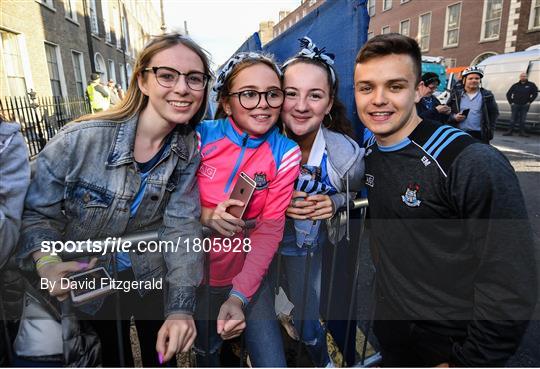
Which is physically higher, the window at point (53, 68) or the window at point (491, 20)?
the window at point (491, 20)

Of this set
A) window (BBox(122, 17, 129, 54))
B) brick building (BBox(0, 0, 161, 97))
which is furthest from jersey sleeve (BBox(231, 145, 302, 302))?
window (BBox(122, 17, 129, 54))

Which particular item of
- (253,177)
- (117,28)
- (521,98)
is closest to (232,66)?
(253,177)

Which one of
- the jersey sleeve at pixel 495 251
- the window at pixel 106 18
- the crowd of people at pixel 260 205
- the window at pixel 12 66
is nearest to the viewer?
the jersey sleeve at pixel 495 251

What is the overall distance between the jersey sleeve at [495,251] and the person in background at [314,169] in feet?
2.29

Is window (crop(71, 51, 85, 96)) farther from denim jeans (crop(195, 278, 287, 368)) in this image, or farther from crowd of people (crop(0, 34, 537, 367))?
denim jeans (crop(195, 278, 287, 368))

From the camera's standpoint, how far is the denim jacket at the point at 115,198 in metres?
1.49

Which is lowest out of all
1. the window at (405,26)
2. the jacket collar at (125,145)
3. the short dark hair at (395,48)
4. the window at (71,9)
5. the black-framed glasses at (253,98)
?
the jacket collar at (125,145)

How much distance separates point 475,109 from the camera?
6.39 meters

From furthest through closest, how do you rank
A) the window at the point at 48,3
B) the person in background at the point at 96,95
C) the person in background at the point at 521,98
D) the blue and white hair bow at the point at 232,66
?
the window at the point at 48,3, the person in background at the point at 521,98, the person in background at the point at 96,95, the blue and white hair bow at the point at 232,66

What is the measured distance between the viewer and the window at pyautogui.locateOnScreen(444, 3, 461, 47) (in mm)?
24078

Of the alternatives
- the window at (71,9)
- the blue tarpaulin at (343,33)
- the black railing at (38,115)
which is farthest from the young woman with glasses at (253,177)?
the window at (71,9)

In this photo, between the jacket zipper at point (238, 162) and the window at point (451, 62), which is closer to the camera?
the jacket zipper at point (238, 162)

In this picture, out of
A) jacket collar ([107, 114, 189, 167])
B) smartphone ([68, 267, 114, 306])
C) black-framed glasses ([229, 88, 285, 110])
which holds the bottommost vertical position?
smartphone ([68, 267, 114, 306])

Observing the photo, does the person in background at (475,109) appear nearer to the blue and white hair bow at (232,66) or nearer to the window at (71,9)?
the blue and white hair bow at (232,66)
